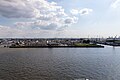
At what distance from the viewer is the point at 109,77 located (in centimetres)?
2078

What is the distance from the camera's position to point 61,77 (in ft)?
68.0

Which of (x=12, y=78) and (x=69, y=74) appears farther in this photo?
(x=69, y=74)

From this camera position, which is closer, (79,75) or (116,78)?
(116,78)

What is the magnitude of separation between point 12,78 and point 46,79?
3831mm

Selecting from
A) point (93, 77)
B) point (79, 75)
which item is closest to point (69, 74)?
point (79, 75)

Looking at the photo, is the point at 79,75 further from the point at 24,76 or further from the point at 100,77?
the point at 24,76

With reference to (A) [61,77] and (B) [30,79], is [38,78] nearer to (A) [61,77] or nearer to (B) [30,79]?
(B) [30,79]

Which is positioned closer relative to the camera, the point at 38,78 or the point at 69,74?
the point at 38,78

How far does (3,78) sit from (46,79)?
480 cm

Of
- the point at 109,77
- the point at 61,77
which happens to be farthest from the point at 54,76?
the point at 109,77

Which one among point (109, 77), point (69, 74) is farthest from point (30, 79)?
point (109, 77)

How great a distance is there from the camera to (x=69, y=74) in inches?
878

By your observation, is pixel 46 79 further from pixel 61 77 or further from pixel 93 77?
pixel 93 77

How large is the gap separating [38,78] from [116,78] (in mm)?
8661
